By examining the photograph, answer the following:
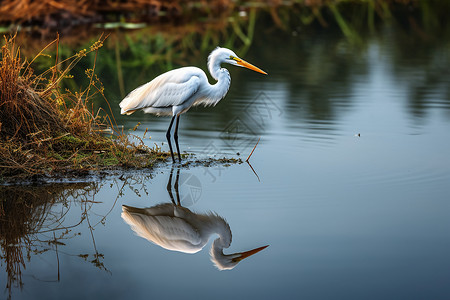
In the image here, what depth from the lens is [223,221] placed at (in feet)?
15.5

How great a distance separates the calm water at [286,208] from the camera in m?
3.71

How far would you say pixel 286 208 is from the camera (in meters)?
5.00

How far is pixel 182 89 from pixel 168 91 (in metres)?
0.14

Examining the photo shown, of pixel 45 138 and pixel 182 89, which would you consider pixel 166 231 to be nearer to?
pixel 45 138

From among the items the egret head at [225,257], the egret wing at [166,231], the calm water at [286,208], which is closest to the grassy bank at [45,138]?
the calm water at [286,208]

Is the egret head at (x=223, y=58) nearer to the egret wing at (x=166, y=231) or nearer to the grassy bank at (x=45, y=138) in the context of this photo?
the grassy bank at (x=45, y=138)

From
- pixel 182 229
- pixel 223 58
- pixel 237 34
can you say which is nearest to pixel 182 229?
pixel 182 229

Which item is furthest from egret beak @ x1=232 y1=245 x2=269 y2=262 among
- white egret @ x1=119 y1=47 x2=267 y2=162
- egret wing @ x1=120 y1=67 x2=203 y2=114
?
egret wing @ x1=120 y1=67 x2=203 y2=114

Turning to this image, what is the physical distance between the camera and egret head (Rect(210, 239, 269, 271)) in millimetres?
3982

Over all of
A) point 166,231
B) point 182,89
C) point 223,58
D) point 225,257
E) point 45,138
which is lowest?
point 225,257

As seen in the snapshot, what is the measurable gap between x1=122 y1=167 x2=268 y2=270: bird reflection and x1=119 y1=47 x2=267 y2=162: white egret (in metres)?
1.52

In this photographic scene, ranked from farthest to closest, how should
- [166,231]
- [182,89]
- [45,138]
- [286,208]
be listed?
[182,89] → [45,138] → [286,208] → [166,231]

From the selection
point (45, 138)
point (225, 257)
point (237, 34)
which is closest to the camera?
point (225, 257)

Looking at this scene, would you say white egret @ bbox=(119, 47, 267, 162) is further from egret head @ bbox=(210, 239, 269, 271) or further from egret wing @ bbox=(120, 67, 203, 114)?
egret head @ bbox=(210, 239, 269, 271)
